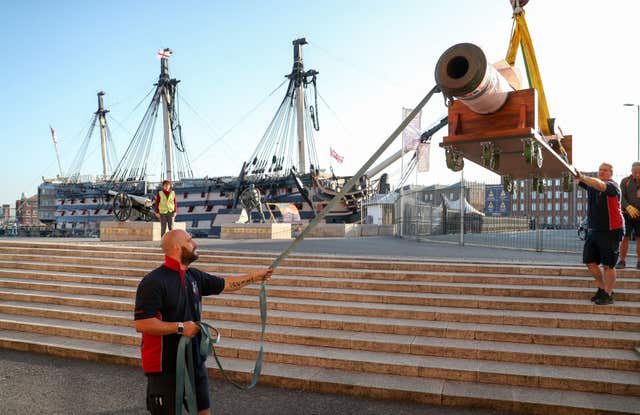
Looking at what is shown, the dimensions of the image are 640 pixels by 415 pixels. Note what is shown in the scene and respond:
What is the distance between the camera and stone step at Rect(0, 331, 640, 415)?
13.9 feet

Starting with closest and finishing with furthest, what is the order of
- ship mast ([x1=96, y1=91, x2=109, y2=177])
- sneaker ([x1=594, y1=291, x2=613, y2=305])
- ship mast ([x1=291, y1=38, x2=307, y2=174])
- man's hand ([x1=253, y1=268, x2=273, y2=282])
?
man's hand ([x1=253, y1=268, x2=273, y2=282]) → sneaker ([x1=594, y1=291, x2=613, y2=305]) → ship mast ([x1=291, y1=38, x2=307, y2=174]) → ship mast ([x1=96, y1=91, x2=109, y2=177])

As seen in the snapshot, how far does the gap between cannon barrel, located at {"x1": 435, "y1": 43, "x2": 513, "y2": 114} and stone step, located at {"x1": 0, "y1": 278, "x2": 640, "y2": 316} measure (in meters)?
4.77

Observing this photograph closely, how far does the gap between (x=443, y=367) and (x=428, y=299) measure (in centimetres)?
195

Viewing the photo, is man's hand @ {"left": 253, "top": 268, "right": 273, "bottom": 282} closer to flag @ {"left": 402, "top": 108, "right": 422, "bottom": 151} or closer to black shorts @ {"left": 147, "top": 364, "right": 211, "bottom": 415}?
black shorts @ {"left": 147, "top": 364, "right": 211, "bottom": 415}

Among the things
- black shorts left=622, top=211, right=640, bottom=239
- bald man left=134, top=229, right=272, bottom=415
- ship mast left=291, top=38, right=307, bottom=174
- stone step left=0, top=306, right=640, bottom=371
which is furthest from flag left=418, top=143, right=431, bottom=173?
bald man left=134, top=229, right=272, bottom=415

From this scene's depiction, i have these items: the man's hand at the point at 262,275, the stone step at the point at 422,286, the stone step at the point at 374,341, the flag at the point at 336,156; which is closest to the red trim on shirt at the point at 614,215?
the stone step at the point at 422,286

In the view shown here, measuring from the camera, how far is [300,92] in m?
45.6

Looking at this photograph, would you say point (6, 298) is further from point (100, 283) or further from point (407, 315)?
point (407, 315)

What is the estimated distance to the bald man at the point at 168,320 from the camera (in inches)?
111

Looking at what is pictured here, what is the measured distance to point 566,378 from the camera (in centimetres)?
462

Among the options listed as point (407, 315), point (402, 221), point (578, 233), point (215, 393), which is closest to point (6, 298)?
point (215, 393)

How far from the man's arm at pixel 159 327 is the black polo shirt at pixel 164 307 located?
3cm

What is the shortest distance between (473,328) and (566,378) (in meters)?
1.36

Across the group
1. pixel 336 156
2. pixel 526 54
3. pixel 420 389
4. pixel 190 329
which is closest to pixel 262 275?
pixel 190 329
